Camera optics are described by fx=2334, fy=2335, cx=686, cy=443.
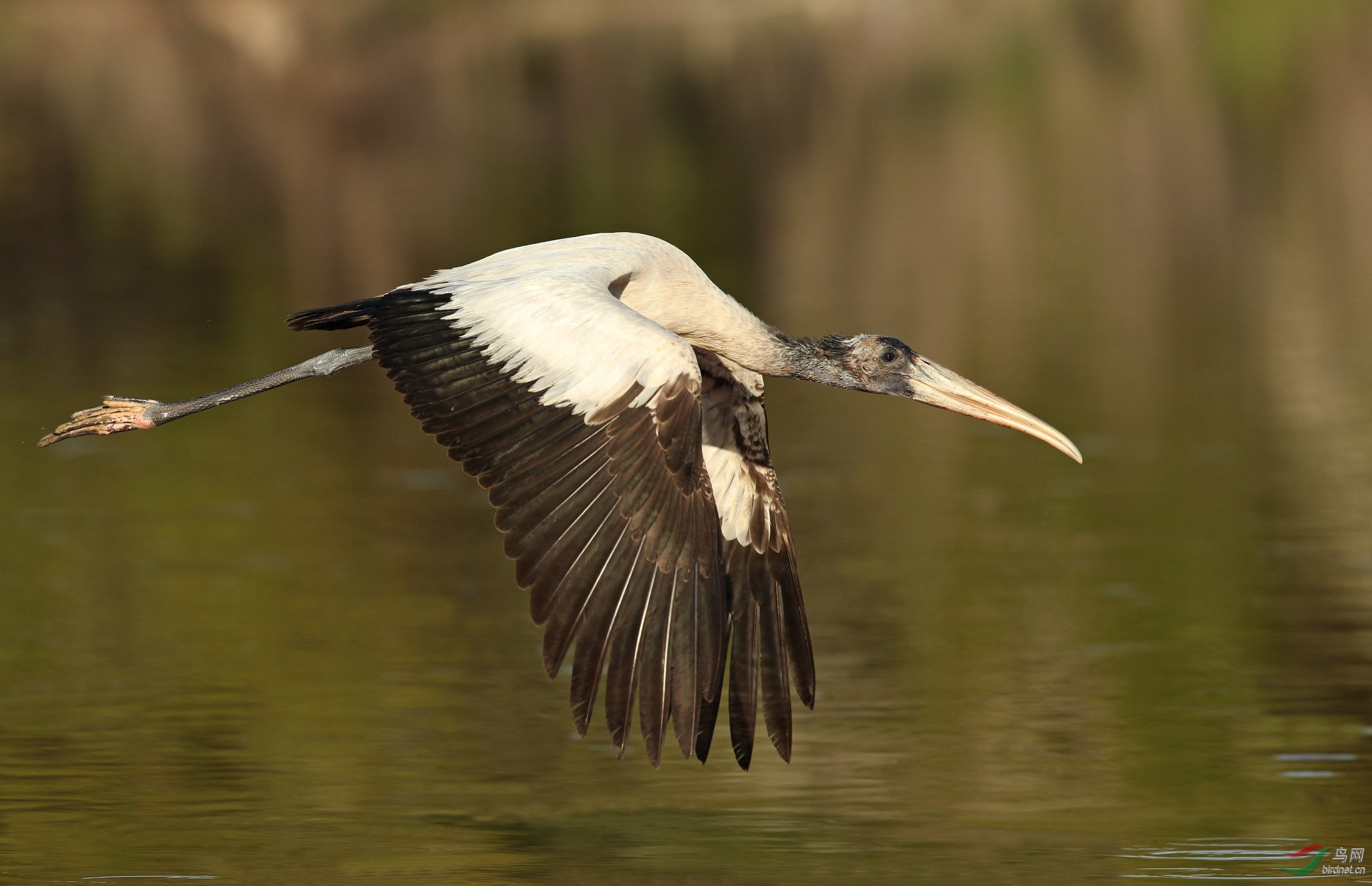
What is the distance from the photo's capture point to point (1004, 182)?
44.3 metres

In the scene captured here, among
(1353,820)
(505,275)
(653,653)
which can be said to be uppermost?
(505,275)

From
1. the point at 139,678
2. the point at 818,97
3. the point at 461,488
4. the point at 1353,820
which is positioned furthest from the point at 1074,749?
the point at 818,97

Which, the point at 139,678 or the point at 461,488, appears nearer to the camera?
the point at 139,678

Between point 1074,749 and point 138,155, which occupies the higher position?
point 138,155

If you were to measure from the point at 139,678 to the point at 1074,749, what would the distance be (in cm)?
546

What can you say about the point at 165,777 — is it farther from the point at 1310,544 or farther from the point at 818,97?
the point at 818,97

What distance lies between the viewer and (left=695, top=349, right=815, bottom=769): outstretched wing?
10.2 meters

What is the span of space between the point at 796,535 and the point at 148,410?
6433mm

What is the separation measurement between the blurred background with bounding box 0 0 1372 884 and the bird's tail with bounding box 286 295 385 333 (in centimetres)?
225

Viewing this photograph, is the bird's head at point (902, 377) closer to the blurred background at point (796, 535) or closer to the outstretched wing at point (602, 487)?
the blurred background at point (796, 535)

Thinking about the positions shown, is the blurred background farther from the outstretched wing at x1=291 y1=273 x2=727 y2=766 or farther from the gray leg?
the gray leg

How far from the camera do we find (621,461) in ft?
29.7

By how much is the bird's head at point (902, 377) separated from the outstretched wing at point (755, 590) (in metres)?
0.89

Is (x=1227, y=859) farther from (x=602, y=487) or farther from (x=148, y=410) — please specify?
(x=148, y=410)
